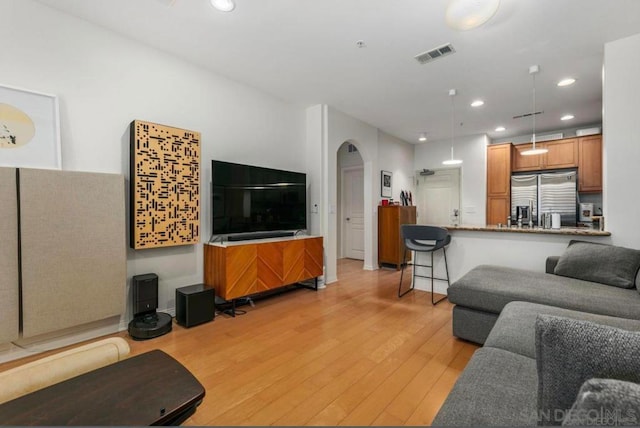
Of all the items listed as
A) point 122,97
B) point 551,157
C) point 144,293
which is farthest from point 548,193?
point 122,97

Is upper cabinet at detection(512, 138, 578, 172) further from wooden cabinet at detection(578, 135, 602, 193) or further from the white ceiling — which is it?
the white ceiling

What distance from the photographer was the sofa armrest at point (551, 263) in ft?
9.52

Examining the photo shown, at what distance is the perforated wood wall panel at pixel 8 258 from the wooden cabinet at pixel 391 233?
505cm

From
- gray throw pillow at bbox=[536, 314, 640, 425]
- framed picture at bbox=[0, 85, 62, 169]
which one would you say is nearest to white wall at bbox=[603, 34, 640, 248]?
gray throw pillow at bbox=[536, 314, 640, 425]

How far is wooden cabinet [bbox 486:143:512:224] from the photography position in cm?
579

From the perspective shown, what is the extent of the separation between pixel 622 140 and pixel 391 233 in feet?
11.2

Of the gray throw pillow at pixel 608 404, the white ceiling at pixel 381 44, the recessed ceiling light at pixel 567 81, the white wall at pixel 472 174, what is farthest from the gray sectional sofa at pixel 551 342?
the white wall at pixel 472 174

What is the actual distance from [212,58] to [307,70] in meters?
1.09

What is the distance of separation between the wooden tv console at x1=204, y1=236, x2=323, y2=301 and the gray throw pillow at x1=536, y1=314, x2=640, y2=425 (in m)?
2.85

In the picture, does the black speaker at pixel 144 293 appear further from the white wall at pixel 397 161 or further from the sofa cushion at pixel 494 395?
the white wall at pixel 397 161

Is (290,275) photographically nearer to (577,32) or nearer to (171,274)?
(171,274)

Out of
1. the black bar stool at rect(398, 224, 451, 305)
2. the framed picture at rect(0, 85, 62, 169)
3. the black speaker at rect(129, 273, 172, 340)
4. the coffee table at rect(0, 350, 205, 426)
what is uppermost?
the framed picture at rect(0, 85, 62, 169)

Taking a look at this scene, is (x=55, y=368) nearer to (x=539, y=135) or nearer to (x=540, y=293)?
(x=540, y=293)

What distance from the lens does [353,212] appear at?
6648 mm
